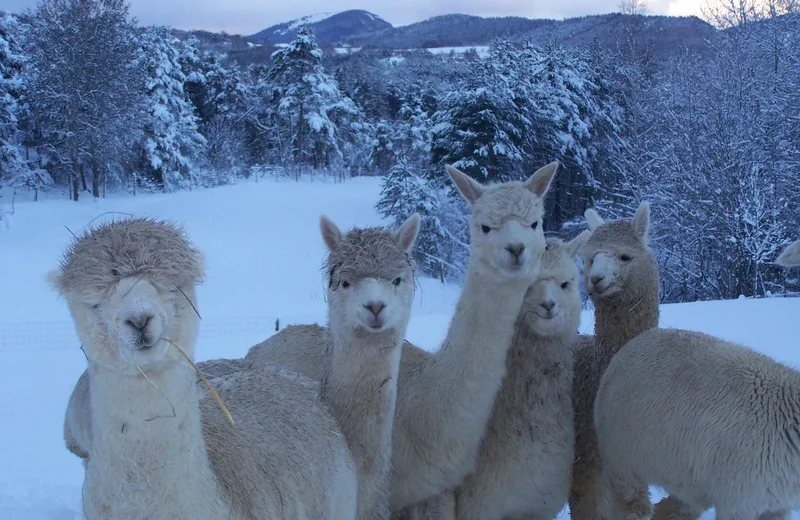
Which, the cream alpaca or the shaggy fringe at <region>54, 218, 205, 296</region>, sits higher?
the shaggy fringe at <region>54, 218, 205, 296</region>

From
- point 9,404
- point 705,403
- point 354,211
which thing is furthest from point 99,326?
point 354,211

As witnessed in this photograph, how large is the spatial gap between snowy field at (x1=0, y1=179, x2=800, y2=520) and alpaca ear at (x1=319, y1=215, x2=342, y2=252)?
1.04 m

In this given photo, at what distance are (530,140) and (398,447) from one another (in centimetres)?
2251

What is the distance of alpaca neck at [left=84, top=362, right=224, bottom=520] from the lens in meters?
2.24

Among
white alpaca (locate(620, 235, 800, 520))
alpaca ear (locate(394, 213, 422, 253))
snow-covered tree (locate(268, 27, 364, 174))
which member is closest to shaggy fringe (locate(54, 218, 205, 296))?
alpaca ear (locate(394, 213, 422, 253))

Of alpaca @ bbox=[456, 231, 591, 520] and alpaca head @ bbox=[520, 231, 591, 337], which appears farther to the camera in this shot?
alpaca head @ bbox=[520, 231, 591, 337]

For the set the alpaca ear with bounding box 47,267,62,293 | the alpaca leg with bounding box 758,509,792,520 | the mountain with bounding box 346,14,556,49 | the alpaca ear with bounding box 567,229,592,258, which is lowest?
the alpaca leg with bounding box 758,509,792,520

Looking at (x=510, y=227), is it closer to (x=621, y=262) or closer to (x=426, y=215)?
(x=621, y=262)

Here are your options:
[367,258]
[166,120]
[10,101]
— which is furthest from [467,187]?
[10,101]

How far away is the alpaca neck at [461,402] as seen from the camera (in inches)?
162

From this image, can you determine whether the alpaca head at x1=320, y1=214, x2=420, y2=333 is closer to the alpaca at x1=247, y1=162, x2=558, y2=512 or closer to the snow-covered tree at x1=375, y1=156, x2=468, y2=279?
the alpaca at x1=247, y1=162, x2=558, y2=512

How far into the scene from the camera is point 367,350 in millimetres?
3777

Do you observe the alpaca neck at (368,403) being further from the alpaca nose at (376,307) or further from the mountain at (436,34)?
the mountain at (436,34)

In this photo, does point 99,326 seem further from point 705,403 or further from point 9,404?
point 9,404
